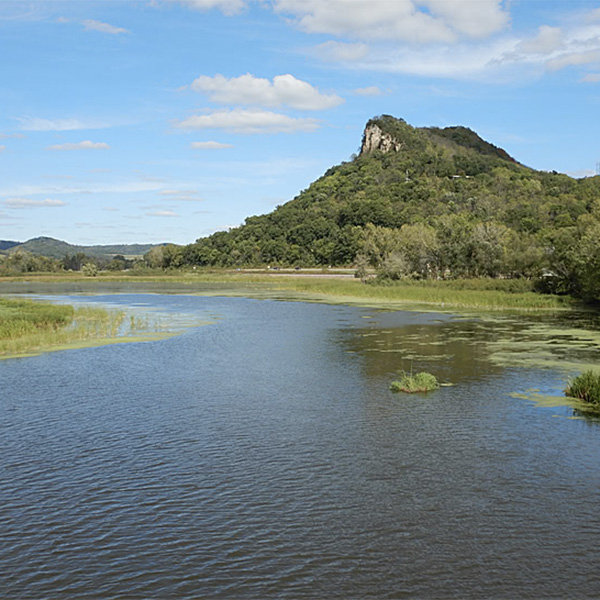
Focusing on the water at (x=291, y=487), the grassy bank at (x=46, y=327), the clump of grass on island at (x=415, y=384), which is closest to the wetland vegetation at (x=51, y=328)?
the grassy bank at (x=46, y=327)

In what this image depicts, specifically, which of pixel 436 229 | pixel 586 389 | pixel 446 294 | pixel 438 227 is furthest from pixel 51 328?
pixel 436 229

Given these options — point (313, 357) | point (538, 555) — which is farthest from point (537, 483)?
point (313, 357)

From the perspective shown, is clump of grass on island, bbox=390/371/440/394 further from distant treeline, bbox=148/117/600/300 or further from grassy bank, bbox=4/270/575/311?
grassy bank, bbox=4/270/575/311

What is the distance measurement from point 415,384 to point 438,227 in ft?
234

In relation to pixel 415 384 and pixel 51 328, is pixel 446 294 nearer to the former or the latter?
pixel 51 328

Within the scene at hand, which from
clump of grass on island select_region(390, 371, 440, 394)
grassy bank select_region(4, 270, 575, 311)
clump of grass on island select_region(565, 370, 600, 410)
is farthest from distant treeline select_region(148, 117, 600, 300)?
clump of grass on island select_region(390, 371, 440, 394)

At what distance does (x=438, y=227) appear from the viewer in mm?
90125

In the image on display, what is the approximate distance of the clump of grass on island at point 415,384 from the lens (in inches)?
851

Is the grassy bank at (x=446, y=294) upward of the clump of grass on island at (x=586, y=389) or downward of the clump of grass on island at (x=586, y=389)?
upward

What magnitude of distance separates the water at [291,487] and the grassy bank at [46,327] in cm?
758

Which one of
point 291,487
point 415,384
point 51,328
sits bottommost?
point 291,487

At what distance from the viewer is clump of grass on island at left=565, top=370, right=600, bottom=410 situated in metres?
19.9

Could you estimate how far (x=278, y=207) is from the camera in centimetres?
19725

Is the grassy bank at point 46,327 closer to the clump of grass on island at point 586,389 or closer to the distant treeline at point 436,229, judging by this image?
the clump of grass on island at point 586,389
